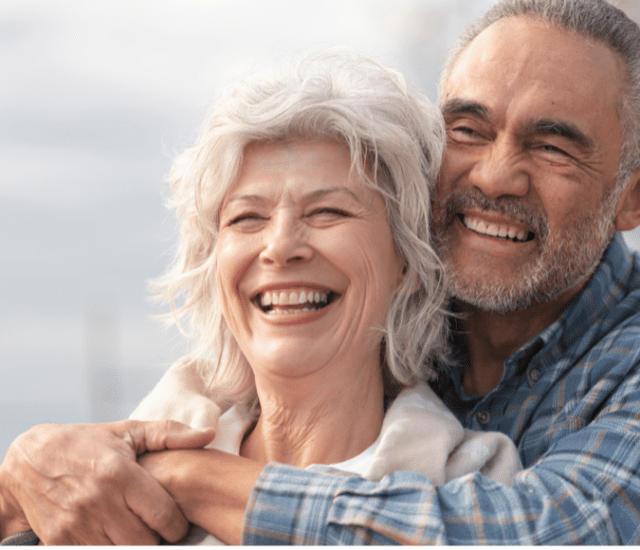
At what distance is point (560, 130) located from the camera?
8.79 feet

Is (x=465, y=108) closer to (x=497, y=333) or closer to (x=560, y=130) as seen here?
(x=560, y=130)

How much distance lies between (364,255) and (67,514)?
43.4 inches

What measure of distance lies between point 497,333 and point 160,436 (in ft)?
4.37

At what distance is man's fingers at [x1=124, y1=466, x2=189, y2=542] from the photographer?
197cm

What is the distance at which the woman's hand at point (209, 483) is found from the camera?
74.9 inches

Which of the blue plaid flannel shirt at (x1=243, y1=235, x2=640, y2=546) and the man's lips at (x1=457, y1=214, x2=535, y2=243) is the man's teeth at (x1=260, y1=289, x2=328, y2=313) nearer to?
the blue plaid flannel shirt at (x1=243, y1=235, x2=640, y2=546)

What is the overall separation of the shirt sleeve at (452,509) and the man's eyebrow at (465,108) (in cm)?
132


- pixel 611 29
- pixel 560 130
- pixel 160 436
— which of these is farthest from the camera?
pixel 611 29

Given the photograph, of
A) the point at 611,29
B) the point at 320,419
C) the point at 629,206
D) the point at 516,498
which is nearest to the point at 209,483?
the point at 320,419

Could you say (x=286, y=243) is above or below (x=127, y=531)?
above

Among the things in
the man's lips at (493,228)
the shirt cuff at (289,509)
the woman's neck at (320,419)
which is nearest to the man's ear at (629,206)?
the man's lips at (493,228)

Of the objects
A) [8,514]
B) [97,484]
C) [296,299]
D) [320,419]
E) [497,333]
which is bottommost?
[8,514]

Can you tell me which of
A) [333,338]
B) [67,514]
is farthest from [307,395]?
[67,514]

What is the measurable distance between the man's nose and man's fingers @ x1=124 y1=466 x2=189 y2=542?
1.53 meters
